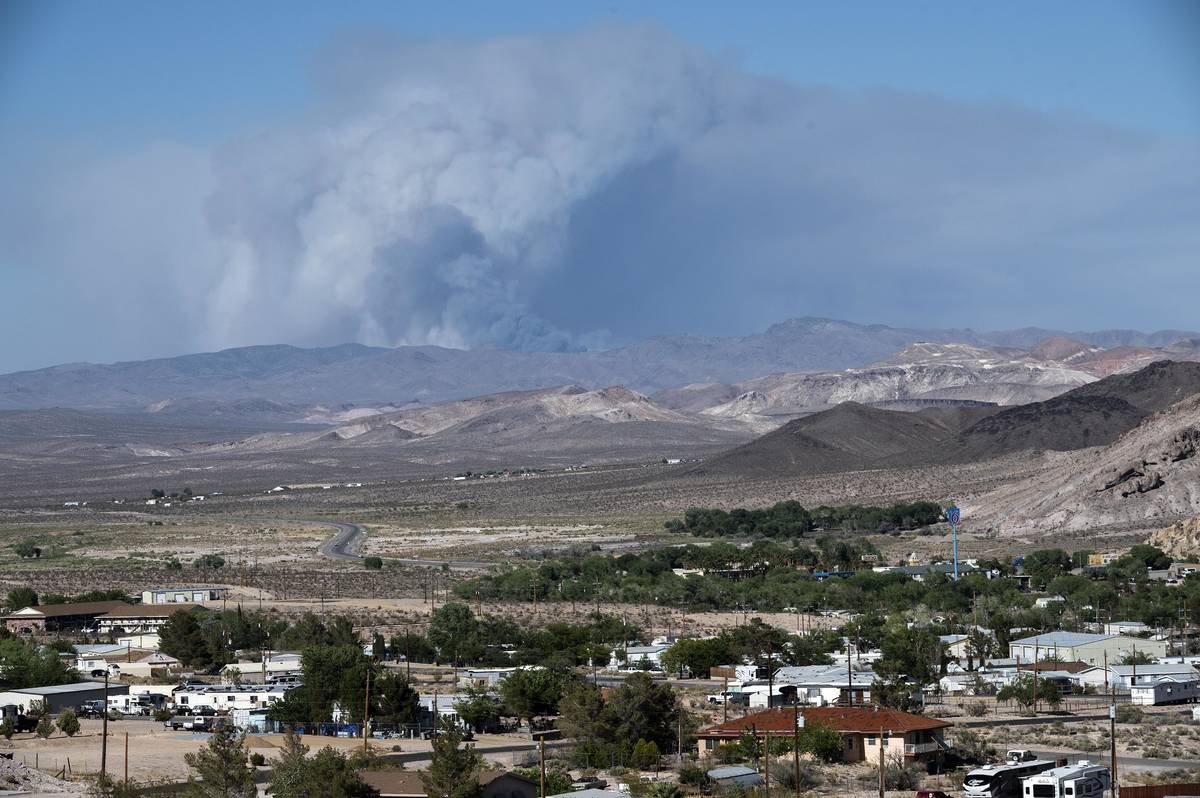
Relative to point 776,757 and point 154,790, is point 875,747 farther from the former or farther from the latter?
point 154,790

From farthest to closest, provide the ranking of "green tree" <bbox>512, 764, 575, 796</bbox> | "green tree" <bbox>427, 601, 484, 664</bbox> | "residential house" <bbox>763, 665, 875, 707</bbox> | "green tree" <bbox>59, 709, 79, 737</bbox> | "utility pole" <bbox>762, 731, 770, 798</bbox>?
1. "green tree" <bbox>427, 601, 484, 664</bbox>
2. "residential house" <bbox>763, 665, 875, 707</bbox>
3. "green tree" <bbox>59, 709, 79, 737</bbox>
4. "green tree" <bbox>512, 764, 575, 796</bbox>
5. "utility pole" <bbox>762, 731, 770, 798</bbox>

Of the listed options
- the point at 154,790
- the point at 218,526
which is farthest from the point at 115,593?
the point at 218,526

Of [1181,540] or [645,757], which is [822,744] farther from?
[1181,540]

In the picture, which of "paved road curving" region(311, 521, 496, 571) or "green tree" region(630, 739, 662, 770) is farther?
"paved road curving" region(311, 521, 496, 571)

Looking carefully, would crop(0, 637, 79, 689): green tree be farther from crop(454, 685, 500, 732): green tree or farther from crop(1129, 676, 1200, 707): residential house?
crop(1129, 676, 1200, 707): residential house

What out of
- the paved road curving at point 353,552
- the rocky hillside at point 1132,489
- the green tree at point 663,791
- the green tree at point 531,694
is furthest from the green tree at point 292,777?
the rocky hillside at point 1132,489

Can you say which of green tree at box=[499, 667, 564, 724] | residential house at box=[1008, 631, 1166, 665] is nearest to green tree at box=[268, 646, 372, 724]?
green tree at box=[499, 667, 564, 724]
